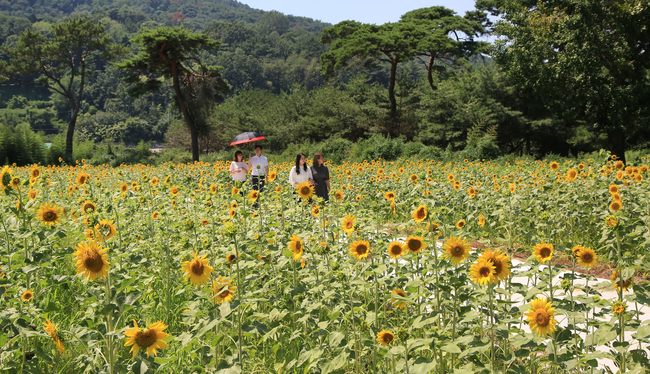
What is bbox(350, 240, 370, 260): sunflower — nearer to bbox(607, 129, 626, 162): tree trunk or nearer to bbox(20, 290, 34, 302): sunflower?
bbox(20, 290, 34, 302): sunflower

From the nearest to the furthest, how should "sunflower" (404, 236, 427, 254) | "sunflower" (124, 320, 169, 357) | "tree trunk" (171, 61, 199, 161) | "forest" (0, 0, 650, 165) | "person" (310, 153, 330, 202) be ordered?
"sunflower" (124, 320, 169, 357), "sunflower" (404, 236, 427, 254), "person" (310, 153, 330, 202), "forest" (0, 0, 650, 165), "tree trunk" (171, 61, 199, 161)

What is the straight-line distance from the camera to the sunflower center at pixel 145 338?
1.44m

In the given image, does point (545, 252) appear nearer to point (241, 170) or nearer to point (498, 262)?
point (498, 262)

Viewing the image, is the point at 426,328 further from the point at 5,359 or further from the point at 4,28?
the point at 4,28

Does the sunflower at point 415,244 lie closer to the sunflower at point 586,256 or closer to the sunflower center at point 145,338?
the sunflower at point 586,256

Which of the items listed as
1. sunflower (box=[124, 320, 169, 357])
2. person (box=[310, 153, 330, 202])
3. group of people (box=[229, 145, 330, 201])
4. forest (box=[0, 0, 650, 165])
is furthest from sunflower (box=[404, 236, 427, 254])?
forest (box=[0, 0, 650, 165])

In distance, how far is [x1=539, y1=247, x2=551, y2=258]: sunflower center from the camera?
1890 millimetres

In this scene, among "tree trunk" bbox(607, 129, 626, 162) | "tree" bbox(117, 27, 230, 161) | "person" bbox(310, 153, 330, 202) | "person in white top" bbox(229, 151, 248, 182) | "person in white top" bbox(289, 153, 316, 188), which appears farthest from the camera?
"tree" bbox(117, 27, 230, 161)

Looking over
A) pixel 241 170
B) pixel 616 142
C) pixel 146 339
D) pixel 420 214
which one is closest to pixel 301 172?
pixel 241 170

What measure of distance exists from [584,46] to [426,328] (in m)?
14.7

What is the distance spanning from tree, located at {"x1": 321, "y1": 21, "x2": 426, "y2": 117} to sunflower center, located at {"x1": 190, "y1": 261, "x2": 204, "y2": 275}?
69.7ft

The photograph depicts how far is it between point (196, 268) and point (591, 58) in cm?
1539

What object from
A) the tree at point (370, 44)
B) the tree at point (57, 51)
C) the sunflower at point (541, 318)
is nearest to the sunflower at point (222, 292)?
the sunflower at point (541, 318)

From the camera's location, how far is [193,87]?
22.2 m
